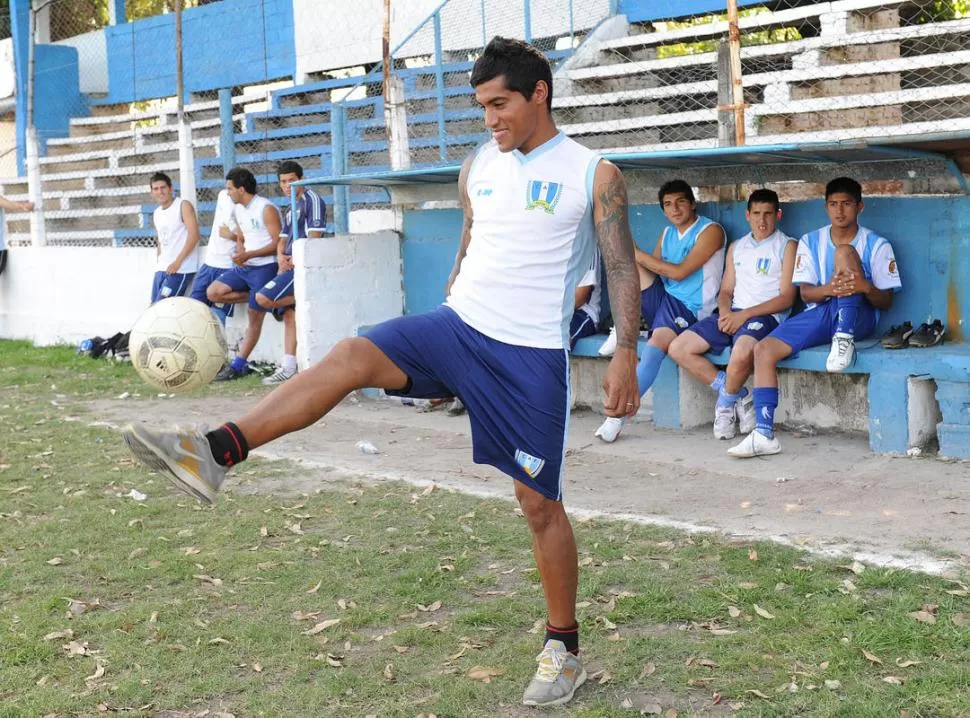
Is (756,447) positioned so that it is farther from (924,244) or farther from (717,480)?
(924,244)

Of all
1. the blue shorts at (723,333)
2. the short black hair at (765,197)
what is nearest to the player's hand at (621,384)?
the blue shorts at (723,333)

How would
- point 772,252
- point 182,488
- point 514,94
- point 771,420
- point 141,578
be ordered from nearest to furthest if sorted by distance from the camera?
point 182,488
point 514,94
point 141,578
point 771,420
point 772,252

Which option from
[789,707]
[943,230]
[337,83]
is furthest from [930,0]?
[789,707]

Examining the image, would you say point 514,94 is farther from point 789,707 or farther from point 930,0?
point 930,0

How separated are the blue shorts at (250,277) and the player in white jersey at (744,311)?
5.15 m

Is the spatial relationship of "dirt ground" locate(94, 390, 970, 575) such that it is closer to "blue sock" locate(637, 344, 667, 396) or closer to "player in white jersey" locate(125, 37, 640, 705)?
"blue sock" locate(637, 344, 667, 396)

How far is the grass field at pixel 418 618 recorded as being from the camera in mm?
4004

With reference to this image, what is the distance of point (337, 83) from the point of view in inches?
604

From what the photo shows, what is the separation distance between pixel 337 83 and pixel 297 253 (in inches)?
212

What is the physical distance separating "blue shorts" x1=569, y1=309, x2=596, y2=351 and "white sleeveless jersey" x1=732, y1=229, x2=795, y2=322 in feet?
3.94

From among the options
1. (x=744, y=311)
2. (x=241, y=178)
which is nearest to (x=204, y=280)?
(x=241, y=178)

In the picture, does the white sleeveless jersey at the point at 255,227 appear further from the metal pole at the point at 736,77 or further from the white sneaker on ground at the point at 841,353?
the white sneaker on ground at the point at 841,353

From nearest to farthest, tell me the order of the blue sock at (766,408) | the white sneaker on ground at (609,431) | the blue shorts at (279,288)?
the blue sock at (766,408), the white sneaker on ground at (609,431), the blue shorts at (279,288)

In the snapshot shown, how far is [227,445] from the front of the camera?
12.0ft
